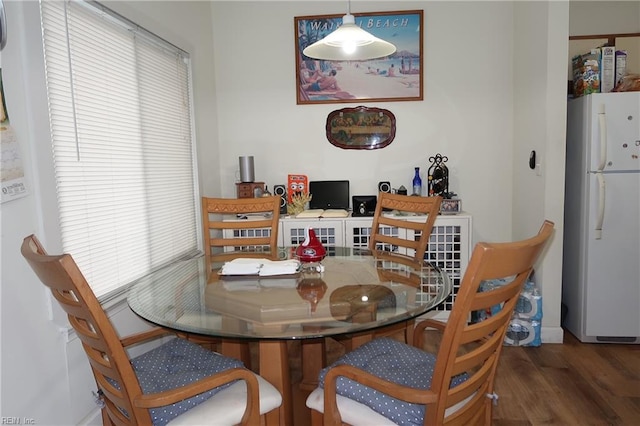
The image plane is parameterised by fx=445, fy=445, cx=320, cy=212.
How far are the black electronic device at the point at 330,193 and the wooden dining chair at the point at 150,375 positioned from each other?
6.76 ft

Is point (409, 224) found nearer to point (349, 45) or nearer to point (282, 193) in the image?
point (349, 45)

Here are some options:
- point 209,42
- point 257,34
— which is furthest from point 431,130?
point 209,42

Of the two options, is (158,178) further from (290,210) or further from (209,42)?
(209,42)

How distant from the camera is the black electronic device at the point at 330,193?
370 centimetres

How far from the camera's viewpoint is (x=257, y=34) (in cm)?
370

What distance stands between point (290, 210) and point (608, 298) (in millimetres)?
2285

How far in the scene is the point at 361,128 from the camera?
3691mm

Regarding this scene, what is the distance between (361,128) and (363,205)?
0.68m

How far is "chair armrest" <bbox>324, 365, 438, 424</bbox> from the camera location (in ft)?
3.91

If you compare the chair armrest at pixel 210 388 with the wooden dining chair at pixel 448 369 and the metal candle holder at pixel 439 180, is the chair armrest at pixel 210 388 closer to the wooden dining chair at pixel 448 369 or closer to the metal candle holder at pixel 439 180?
the wooden dining chair at pixel 448 369

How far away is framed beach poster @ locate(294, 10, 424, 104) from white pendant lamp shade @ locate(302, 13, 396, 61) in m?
1.35

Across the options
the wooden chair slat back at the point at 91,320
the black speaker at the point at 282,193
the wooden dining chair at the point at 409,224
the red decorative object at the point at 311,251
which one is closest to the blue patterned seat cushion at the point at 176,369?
the wooden chair slat back at the point at 91,320

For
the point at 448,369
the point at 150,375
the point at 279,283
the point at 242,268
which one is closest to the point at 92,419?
the point at 150,375

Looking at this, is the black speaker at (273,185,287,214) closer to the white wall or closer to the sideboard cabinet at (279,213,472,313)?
the white wall
